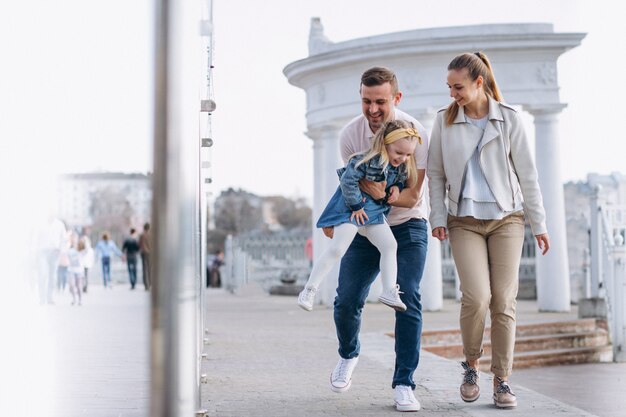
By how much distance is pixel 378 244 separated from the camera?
5.43 meters

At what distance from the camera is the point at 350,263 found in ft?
18.6

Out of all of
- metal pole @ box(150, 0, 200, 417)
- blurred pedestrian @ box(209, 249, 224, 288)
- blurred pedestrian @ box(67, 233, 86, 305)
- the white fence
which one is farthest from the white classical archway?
blurred pedestrian @ box(209, 249, 224, 288)

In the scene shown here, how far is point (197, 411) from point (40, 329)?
26.7 ft

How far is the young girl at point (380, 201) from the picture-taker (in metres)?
5.30

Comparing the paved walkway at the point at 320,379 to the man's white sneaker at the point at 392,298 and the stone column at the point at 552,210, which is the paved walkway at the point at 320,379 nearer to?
the man's white sneaker at the point at 392,298

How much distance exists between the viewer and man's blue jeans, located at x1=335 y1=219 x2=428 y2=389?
5.50 meters

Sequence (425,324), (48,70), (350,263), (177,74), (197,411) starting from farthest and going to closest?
(48,70), (425,324), (350,263), (197,411), (177,74)

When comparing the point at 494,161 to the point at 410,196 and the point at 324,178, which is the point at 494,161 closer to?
the point at 410,196

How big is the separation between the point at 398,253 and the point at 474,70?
1069 mm

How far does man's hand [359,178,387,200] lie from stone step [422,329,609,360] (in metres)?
6.31

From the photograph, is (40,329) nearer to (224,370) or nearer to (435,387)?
(224,370)

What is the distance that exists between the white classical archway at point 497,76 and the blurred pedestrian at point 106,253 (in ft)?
31.8

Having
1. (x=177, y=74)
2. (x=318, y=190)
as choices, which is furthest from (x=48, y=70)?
(x=177, y=74)

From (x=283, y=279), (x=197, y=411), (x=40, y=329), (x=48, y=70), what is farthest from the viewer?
(x=283, y=279)
